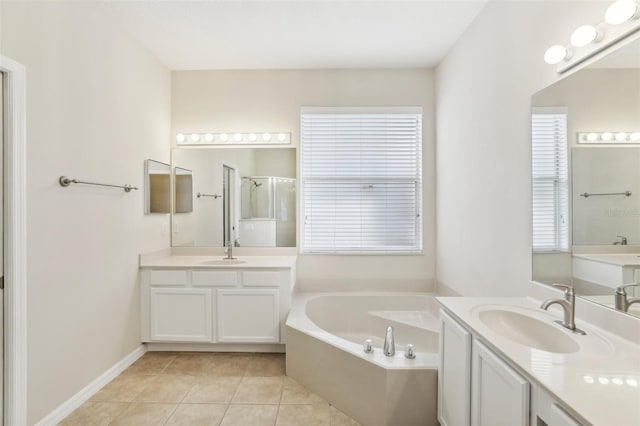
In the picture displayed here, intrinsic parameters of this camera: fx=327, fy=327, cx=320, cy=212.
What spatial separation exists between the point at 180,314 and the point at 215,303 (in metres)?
0.33

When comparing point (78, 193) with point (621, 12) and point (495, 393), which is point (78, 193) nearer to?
point (495, 393)

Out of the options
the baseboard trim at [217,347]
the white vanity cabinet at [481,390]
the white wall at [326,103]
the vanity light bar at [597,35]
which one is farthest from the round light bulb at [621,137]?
the baseboard trim at [217,347]

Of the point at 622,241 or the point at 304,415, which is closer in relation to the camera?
the point at 622,241

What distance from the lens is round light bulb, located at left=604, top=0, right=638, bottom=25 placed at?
1.19 m

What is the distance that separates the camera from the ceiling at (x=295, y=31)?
2387 millimetres

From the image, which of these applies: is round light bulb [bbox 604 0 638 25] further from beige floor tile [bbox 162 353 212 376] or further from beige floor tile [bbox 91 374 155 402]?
beige floor tile [bbox 91 374 155 402]

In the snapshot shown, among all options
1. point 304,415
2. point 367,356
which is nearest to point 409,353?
point 367,356

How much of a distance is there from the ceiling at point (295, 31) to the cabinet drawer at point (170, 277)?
80.1 inches

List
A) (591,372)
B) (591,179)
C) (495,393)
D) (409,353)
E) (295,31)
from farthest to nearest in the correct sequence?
(295,31) → (409,353) → (591,179) → (495,393) → (591,372)

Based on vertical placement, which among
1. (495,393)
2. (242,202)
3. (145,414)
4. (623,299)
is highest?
(242,202)

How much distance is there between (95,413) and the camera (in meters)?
2.09

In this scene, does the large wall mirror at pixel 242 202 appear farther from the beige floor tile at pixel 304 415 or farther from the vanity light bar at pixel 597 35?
the vanity light bar at pixel 597 35

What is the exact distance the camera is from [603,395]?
86cm

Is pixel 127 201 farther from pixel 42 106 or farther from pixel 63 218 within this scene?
pixel 42 106
